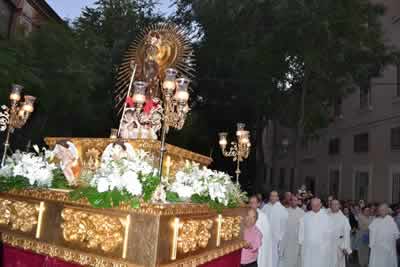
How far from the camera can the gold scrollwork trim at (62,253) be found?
366cm

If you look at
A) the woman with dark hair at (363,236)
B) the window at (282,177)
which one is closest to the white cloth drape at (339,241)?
the woman with dark hair at (363,236)

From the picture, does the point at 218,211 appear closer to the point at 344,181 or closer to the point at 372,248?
the point at 372,248

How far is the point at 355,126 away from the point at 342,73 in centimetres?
543

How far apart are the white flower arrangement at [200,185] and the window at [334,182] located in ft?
58.7

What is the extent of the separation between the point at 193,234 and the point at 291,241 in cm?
636

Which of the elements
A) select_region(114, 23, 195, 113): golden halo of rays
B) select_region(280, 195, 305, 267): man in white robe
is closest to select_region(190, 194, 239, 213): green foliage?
select_region(114, 23, 195, 113): golden halo of rays

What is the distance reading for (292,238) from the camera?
32.6ft

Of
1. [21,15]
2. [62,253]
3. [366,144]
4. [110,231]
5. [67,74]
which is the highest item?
[21,15]

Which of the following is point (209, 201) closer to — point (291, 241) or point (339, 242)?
point (339, 242)

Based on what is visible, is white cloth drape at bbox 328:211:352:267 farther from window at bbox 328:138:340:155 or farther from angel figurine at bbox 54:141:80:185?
window at bbox 328:138:340:155

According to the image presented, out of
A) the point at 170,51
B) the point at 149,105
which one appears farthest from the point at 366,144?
the point at 149,105

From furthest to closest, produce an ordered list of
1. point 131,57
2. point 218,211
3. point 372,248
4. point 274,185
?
1. point 274,185
2. point 372,248
3. point 131,57
4. point 218,211

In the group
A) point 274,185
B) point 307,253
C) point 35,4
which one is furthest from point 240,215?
point 274,185

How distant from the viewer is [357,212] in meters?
12.1
